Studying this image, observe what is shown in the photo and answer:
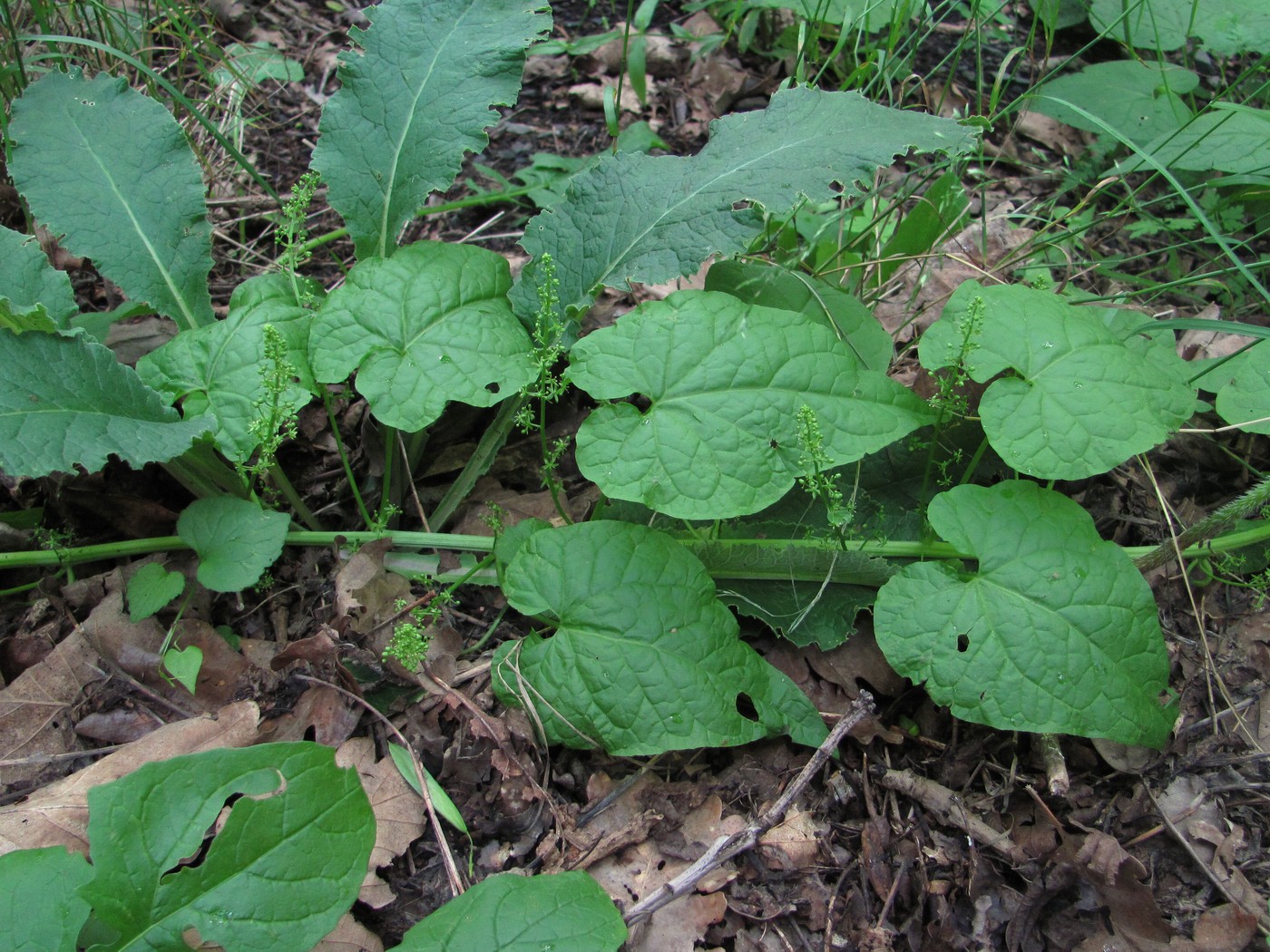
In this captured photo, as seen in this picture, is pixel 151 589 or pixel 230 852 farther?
pixel 151 589

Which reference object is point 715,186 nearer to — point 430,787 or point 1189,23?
point 430,787

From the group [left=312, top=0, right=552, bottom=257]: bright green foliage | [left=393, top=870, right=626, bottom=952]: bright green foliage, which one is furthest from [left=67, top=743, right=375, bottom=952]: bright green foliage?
[left=312, top=0, right=552, bottom=257]: bright green foliage

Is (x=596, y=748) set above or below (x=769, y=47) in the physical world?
below

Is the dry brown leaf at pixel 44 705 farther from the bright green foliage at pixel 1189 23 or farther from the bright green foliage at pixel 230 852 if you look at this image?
the bright green foliage at pixel 1189 23

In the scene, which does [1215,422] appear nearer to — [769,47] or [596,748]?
[596,748]

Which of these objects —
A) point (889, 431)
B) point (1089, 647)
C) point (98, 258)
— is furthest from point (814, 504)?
point (98, 258)

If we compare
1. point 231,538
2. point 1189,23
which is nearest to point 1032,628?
point 231,538
